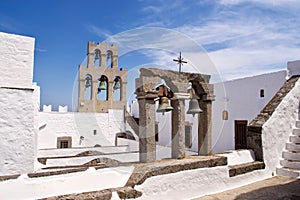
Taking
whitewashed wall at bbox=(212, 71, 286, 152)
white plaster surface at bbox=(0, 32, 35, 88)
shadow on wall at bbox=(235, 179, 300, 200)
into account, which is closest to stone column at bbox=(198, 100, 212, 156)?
shadow on wall at bbox=(235, 179, 300, 200)

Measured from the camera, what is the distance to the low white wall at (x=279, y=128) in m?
4.56

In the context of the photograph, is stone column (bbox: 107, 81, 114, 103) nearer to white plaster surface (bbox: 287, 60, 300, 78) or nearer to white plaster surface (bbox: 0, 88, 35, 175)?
white plaster surface (bbox: 0, 88, 35, 175)

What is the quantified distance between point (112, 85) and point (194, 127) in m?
6.64

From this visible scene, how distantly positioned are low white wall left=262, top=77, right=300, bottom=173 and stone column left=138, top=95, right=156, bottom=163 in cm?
232

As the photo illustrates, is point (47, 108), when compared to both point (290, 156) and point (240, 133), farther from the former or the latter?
point (290, 156)

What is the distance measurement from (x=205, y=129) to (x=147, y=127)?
1268mm

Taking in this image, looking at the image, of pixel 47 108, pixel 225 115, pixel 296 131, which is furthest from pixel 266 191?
pixel 47 108

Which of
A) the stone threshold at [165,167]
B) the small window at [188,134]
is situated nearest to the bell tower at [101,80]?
the small window at [188,134]

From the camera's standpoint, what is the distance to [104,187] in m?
2.81

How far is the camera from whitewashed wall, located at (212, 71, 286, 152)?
7738 millimetres

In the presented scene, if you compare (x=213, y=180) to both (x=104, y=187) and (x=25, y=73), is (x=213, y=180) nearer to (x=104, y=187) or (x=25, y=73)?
(x=104, y=187)

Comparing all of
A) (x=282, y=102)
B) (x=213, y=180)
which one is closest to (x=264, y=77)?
(x=282, y=102)

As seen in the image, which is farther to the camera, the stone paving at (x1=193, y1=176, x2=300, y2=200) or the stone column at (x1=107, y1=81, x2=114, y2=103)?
the stone column at (x1=107, y1=81, x2=114, y2=103)

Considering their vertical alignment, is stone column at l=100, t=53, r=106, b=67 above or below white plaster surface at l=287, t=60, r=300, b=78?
above
